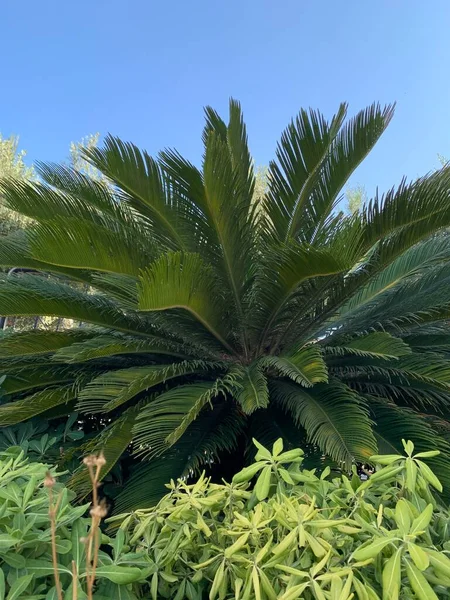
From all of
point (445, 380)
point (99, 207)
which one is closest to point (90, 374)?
point (99, 207)

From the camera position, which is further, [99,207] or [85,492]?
[99,207]

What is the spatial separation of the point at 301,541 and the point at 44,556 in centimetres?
59

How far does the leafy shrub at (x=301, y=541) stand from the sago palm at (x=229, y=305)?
0.71m

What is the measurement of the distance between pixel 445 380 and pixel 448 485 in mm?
482

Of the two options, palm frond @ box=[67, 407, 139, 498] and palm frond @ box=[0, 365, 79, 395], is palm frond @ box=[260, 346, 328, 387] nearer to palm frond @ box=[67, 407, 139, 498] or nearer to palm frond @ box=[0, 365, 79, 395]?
palm frond @ box=[67, 407, 139, 498]

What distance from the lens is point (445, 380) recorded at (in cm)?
212

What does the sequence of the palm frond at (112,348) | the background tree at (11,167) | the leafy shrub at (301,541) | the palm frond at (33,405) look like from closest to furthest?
the leafy shrub at (301,541)
the palm frond at (112,348)
the palm frond at (33,405)
the background tree at (11,167)

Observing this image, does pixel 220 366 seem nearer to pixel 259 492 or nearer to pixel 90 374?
pixel 90 374

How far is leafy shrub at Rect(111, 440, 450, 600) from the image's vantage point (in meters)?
0.81

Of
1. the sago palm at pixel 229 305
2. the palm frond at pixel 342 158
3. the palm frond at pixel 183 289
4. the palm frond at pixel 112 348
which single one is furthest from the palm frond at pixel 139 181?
the palm frond at pixel 342 158

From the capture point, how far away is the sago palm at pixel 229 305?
206 centimetres

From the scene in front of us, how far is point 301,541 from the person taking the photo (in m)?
0.86

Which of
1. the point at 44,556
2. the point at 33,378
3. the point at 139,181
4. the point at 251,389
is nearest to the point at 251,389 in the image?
the point at 251,389

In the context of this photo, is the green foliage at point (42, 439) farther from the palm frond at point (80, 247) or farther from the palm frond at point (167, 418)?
the palm frond at point (80, 247)
